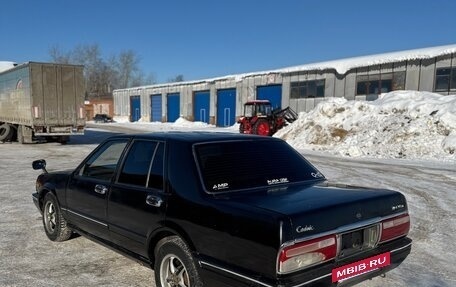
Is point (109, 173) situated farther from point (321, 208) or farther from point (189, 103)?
point (189, 103)

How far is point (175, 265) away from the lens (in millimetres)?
3398

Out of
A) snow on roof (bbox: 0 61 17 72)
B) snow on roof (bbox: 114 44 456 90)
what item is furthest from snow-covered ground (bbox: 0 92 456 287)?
snow on roof (bbox: 0 61 17 72)

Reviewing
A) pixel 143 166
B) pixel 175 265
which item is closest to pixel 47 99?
pixel 143 166

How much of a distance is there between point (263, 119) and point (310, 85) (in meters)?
8.02

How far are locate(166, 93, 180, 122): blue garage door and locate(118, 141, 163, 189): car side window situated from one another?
4146cm

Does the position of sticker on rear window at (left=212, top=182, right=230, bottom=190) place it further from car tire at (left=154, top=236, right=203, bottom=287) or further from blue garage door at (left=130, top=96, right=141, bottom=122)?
blue garage door at (left=130, top=96, right=141, bottom=122)

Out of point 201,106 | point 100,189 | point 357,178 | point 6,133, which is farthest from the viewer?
point 201,106

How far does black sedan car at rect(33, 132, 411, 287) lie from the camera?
2670 mm

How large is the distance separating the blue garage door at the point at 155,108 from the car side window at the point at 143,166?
45226mm

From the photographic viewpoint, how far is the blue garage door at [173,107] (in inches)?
1783

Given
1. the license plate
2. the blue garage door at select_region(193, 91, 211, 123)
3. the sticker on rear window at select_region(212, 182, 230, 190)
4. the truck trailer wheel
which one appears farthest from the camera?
the blue garage door at select_region(193, 91, 211, 123)

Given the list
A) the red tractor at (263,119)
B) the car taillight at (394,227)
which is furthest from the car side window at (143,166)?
the red tractor at (263,119)

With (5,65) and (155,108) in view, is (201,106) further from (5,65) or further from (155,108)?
(5,65)

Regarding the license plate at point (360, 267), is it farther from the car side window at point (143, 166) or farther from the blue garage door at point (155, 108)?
the blue garage door at point (155, 108)
